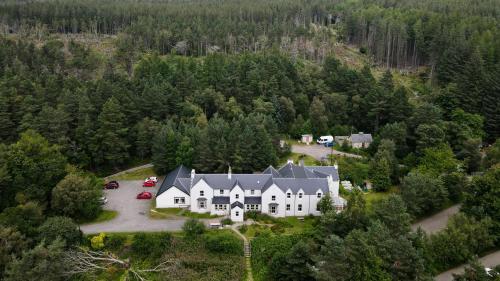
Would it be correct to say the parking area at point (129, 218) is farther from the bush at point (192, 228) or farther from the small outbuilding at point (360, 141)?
the small outbuilding at point (360, 141)

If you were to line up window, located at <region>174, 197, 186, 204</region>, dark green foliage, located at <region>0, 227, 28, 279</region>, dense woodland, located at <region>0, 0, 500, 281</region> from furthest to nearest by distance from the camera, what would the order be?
window, located at <region>174, 197, 186, 204</region>
dense woodland, located at <region>0, 0, 500, 281</region>
dark green foliage, located at <region>0, 227, 28, 279</region>

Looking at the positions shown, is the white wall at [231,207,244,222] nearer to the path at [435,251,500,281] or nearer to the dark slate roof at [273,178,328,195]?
the dark slate roof at [273,178,328,195]

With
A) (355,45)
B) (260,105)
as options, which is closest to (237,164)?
(260,105)

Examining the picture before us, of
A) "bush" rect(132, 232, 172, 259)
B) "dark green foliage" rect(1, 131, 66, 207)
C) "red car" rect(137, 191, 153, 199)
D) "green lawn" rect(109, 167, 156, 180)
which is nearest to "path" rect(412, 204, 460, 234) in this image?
"bush" rect(132, 232, 172, 259)

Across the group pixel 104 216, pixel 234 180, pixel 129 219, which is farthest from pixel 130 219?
pixel 234 180

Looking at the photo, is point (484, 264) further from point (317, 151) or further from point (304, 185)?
point (317, 151)

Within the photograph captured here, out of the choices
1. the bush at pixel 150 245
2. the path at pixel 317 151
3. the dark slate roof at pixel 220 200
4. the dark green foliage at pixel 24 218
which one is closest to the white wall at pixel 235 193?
the dark slate roof at pixel 220 200

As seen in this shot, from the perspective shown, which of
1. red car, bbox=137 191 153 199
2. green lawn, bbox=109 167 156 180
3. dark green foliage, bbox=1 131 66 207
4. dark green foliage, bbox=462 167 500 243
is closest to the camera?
dark green foliage, bbox=462 167 500 243
